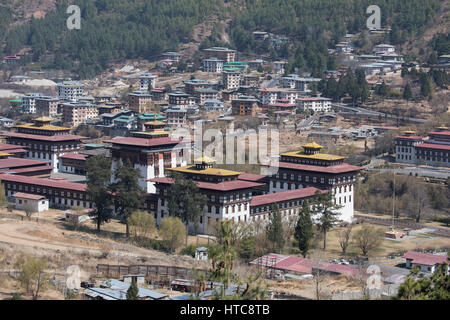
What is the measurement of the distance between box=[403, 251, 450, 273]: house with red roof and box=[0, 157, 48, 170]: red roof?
39999mm

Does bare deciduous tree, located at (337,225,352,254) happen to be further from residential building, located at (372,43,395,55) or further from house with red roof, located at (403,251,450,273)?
residential building, located at (372,43,395,55)

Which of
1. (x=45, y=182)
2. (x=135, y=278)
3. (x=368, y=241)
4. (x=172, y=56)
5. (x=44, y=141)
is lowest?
(x=368, y=241)

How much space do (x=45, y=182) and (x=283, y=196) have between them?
21524mm

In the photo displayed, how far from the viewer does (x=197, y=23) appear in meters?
188

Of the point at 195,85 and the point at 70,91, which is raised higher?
the point at 195,85

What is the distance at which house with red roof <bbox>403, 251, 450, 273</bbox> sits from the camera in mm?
54719

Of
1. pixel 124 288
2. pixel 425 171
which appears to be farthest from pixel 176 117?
pixel 124 288

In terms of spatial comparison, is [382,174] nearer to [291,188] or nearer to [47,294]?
[291,188]

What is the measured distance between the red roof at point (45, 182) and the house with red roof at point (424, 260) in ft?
95.2

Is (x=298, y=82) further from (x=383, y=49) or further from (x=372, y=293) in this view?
(x=372, y=293)

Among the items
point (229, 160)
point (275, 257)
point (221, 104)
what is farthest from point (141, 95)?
point (275, 257)

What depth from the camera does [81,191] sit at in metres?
71.9

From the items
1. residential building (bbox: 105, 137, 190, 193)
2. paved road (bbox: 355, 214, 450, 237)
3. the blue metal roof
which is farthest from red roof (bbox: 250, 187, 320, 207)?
the blue metal roof

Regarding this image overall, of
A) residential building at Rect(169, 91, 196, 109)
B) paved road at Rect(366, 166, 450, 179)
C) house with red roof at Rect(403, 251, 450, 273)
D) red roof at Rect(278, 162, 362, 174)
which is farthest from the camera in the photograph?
residential building at Rect(169, 91, 196, 109)
